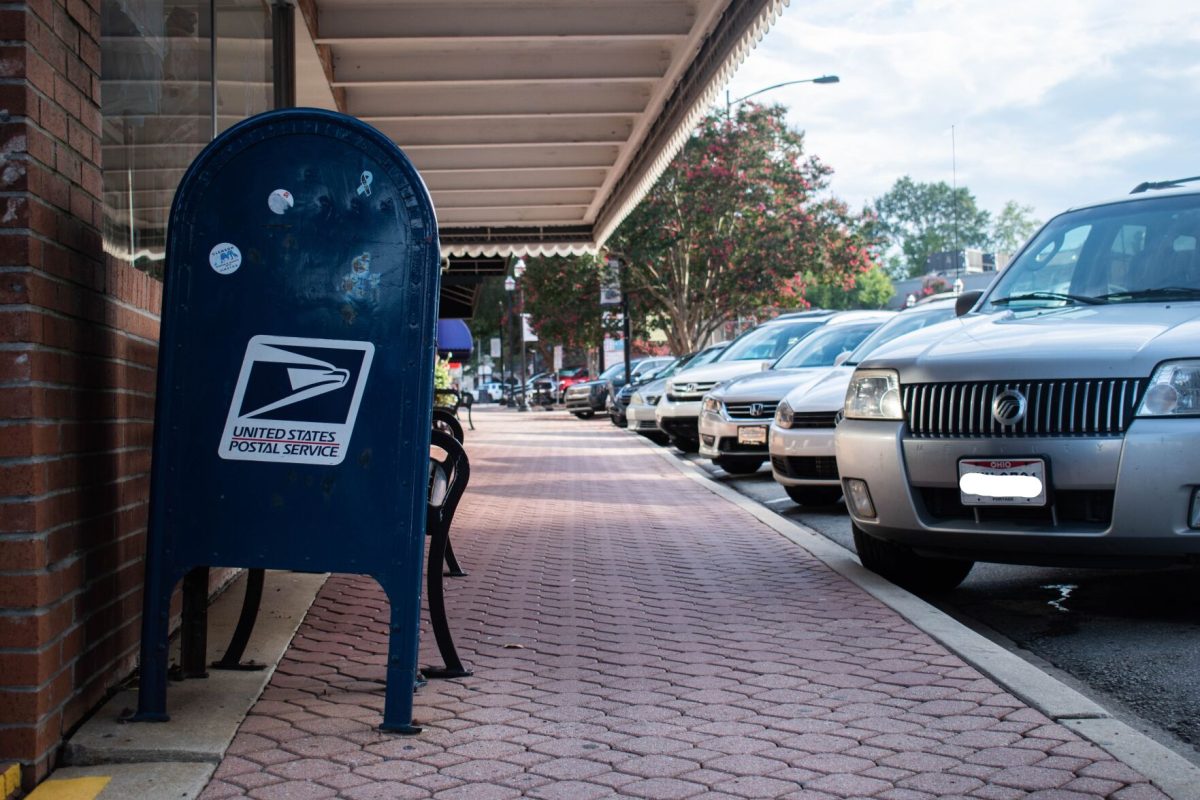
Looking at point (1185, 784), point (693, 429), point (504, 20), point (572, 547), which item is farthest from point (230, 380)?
point (693, 429)

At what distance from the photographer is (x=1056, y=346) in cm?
591

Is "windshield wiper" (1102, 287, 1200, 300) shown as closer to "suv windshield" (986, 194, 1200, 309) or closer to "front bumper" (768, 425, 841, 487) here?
"suv windshield" (986, 194, 1200, 309)

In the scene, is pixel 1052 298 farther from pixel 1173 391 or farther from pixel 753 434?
pixel 753 434

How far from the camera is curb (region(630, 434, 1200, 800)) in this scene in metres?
3.76

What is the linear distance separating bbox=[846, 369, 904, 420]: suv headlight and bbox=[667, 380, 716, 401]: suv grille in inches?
445

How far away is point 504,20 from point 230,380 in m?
5.98

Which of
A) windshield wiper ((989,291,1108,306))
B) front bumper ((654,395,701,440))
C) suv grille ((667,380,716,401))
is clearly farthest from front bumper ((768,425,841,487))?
front bumper ((654,395,701,440))

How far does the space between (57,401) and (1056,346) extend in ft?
13.7

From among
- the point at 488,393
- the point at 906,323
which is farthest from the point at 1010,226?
the point at 906,323

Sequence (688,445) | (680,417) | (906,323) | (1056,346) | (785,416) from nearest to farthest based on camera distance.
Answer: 1. (1056,346)
2. (785,416)
3. (906,323)
4. (680,417)
5. (688,445)

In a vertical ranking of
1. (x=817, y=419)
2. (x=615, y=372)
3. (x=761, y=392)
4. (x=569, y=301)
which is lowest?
(x=817, y=419)

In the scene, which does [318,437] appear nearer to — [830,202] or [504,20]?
[504,20]

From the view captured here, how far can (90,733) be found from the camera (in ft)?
12.9

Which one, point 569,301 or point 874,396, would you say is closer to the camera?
point 874,396
